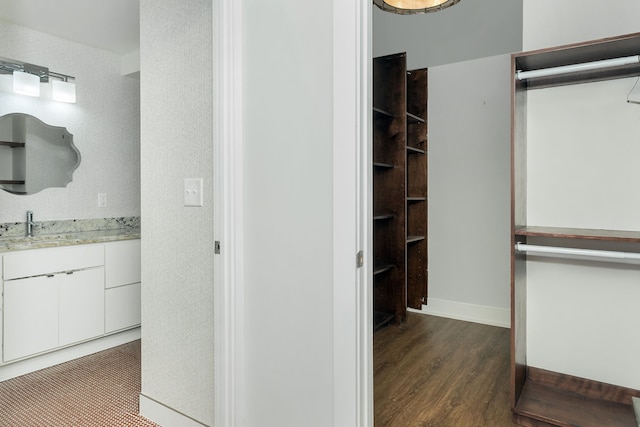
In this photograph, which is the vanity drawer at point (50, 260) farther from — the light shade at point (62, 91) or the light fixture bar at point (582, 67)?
the light fixture bar at point (582, 67)

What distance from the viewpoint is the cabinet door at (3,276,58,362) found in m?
2.47

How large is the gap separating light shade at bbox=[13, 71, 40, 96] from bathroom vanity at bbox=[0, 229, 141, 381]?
1.03 meters

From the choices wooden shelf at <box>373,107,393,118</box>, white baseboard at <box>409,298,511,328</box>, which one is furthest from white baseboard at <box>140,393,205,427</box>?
white baseboard at <box>409,298,511,328</box>

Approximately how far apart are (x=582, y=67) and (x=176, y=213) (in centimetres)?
201

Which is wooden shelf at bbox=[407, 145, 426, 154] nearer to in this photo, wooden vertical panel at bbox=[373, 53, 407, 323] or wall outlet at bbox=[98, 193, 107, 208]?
wooden vertical panel at bbox=[373, 53, 407, 323]

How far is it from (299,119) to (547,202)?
1.52 metres

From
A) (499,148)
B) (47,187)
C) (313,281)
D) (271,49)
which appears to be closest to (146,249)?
(313,281)

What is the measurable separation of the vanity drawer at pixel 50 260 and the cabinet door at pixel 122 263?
0.23 ft

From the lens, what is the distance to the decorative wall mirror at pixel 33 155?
286 cm

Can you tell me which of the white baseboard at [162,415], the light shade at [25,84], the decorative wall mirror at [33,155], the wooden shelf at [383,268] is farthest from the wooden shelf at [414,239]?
the light shade at [25,84]

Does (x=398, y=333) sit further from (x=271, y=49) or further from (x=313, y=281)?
(x=271, y=49)

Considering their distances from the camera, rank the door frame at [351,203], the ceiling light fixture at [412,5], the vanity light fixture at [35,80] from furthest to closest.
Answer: the vanity light fixture at [35,80] → the ceiling light fixture at [412,5] → the door frame at [351,203]

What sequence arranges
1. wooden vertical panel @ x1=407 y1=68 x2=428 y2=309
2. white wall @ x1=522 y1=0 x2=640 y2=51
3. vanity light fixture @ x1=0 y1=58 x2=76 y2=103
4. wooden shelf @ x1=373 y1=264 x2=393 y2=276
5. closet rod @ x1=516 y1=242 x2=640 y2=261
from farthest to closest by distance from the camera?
A: wooden vertical panel @ x1=407 y1=68 x2=428 y2=309 → wooden shelf @ x1=373 y1=264 x2=393 y2=276 → vanity light fixture @ x1=0 y1=58 x2=76 y2=103 → white wall @ x1=522 y1=0 x2=640 y2=51 → closet rod @ x1=516 y1=242 x2=640 y2=261

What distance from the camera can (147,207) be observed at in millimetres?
1985
